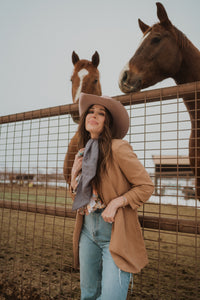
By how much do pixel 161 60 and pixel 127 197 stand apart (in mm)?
2081

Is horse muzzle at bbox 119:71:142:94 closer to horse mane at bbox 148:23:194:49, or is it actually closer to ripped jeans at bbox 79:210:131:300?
horse mane at bbox 148:23:194:49

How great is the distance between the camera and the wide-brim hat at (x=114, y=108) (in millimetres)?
1354

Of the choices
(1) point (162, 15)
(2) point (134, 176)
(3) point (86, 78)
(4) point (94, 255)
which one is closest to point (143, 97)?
(2) point (134, 176)

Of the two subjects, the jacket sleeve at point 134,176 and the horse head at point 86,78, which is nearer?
the jacket sleeve at point 134,176

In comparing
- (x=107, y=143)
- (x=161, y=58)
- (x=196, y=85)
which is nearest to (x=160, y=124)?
(x=196, y=85)

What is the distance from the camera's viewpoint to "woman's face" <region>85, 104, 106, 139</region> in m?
1.33

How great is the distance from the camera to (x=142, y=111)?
1.60 metres

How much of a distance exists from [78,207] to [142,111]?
83cm

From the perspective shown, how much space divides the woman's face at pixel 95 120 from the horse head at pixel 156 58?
1.22m

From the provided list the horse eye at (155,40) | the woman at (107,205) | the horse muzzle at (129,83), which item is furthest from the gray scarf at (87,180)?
the horse eye at (155,40)

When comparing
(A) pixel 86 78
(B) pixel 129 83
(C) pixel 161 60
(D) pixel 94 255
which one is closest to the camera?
(D) pixel 94 255

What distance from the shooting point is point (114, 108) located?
136cm

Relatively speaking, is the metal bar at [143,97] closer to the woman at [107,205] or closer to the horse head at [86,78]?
the woman at [107,205]

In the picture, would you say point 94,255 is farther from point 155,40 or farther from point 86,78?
point 86,78
